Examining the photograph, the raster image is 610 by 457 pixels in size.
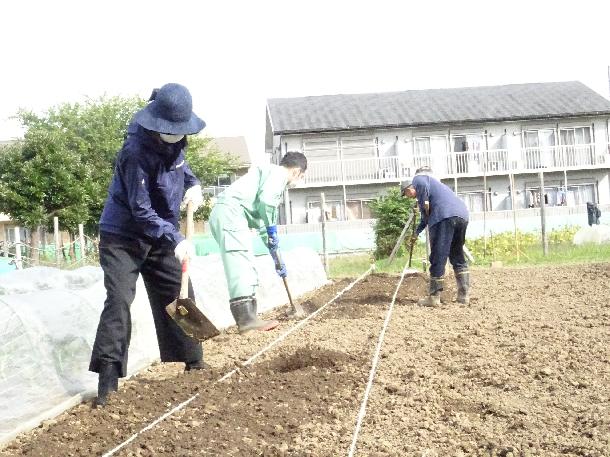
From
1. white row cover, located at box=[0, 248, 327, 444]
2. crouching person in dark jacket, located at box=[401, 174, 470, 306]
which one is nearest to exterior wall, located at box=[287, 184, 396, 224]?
crouching person in dark jacket, located at box=[401, 174, 470, 306]

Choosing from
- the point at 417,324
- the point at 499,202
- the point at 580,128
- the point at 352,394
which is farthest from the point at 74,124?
the point at 352,394

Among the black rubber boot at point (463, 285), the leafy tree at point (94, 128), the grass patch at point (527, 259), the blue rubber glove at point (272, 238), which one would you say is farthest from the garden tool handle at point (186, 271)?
the leafy tree at point (94, 128)

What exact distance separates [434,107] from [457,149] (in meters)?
1.99

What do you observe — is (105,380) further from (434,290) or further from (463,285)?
(463,285)

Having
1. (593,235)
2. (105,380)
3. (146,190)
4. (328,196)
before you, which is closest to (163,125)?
(146,190)

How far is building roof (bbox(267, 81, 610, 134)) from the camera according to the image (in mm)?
25469

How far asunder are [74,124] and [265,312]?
24874mm

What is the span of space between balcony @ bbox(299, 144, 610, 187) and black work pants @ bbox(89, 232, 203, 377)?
20.7m

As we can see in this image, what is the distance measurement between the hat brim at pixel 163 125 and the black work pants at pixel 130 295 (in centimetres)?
61

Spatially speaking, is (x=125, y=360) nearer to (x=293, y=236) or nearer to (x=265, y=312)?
(x=265, y=312)

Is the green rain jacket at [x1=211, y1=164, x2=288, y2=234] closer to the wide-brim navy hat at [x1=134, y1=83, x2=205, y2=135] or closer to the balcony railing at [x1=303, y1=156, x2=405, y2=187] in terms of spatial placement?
the wide-brim navy hat at [x1=134, y1=83, x2=205, y2=135]

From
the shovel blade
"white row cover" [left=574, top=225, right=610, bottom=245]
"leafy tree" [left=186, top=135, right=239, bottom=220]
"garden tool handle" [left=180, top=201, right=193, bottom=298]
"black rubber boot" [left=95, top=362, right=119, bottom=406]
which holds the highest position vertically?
"leafy tree" [left=186, top=135, right=239, bottom=220]

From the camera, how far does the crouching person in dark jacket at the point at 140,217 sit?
3.41 m

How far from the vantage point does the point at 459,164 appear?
25.2 m
